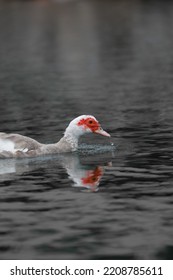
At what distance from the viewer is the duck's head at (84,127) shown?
28.6m

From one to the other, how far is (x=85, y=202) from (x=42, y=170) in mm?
4157

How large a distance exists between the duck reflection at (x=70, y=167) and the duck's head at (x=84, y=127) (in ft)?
2.38

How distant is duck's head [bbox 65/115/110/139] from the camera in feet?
93.9

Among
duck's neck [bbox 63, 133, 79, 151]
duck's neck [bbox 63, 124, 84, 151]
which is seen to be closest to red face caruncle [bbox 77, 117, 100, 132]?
duck's neck [bbox 63, 124, 84, 151]

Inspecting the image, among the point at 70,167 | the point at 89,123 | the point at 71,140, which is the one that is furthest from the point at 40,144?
the point at 70,167

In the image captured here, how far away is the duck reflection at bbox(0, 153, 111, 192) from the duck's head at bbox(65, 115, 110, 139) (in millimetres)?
725

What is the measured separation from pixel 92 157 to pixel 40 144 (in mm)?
1677

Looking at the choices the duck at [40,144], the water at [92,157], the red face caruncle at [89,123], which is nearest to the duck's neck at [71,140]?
the duck at [40,144]

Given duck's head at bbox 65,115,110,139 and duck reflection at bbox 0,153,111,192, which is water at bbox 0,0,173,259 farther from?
duck's head at bbox 65,115,110,139

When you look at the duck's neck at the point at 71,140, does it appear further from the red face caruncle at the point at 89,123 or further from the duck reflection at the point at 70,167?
the red face caruncle at the point at 89,123

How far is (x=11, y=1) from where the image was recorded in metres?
148

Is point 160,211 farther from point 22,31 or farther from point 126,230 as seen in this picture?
point 22,31

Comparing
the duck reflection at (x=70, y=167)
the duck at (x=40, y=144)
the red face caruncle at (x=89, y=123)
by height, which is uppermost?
the red face caruncle at (x=89, y=123)

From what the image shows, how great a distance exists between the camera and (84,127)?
2872 centimetres
